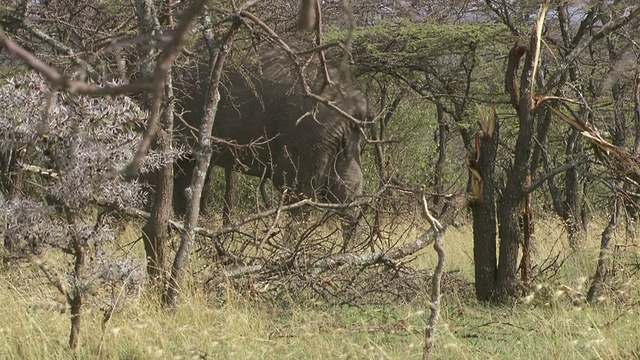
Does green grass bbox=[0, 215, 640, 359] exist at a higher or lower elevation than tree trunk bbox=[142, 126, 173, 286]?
lower

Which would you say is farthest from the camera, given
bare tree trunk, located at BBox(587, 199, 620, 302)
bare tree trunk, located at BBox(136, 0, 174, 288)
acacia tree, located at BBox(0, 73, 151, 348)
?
bare tree trunk, located at BBox(587, 199, 620, 302)

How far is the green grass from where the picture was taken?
4.59 m

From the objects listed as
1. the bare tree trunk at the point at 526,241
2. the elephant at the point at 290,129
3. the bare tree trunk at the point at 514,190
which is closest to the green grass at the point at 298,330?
the bare tree trunk at the point at 514,190

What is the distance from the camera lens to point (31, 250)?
186 inches

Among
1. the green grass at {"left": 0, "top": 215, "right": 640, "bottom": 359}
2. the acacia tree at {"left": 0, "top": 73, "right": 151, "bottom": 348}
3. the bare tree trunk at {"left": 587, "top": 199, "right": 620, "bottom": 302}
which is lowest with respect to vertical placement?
the green grass at {"left": 0, "top": 215, "right": 640, "bottom": 359}

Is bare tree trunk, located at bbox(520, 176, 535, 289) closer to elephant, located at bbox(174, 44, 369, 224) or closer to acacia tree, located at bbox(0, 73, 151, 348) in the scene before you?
acacia tree, located at bbox(0, 73, 151, 348)

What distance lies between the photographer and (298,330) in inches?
201

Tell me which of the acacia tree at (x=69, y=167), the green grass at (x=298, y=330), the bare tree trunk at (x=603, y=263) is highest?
the acacia tree at (x=69, y=167)

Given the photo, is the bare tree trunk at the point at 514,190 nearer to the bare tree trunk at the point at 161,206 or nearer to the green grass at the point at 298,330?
the green grass at the point at 298,330

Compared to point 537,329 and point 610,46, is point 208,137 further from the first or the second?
point 610,46

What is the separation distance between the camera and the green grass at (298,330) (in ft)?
15.1

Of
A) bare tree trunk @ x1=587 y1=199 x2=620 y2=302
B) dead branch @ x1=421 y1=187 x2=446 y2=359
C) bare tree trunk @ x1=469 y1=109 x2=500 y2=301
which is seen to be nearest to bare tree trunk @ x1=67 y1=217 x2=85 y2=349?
dead branch @ x1=421 y1=187 x2=446 y2=359

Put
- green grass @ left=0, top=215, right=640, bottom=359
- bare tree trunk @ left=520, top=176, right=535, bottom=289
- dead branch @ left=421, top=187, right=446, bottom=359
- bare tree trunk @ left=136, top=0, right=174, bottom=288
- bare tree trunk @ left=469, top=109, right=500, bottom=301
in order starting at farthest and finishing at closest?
bare tree trunk @ left=520, top=176, right=535, bottom=289, bare tree trunk @ left=469, top=109, right=500, bottom=301, bare tree trunk @ left=136, top=0, right=174, bottom=288, green grass @ left=0, top=215, right=640, bottom=359, dead branch @ left=421, top=187, right=446, bottom=359

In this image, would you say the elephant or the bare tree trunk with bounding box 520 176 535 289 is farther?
the elephant
